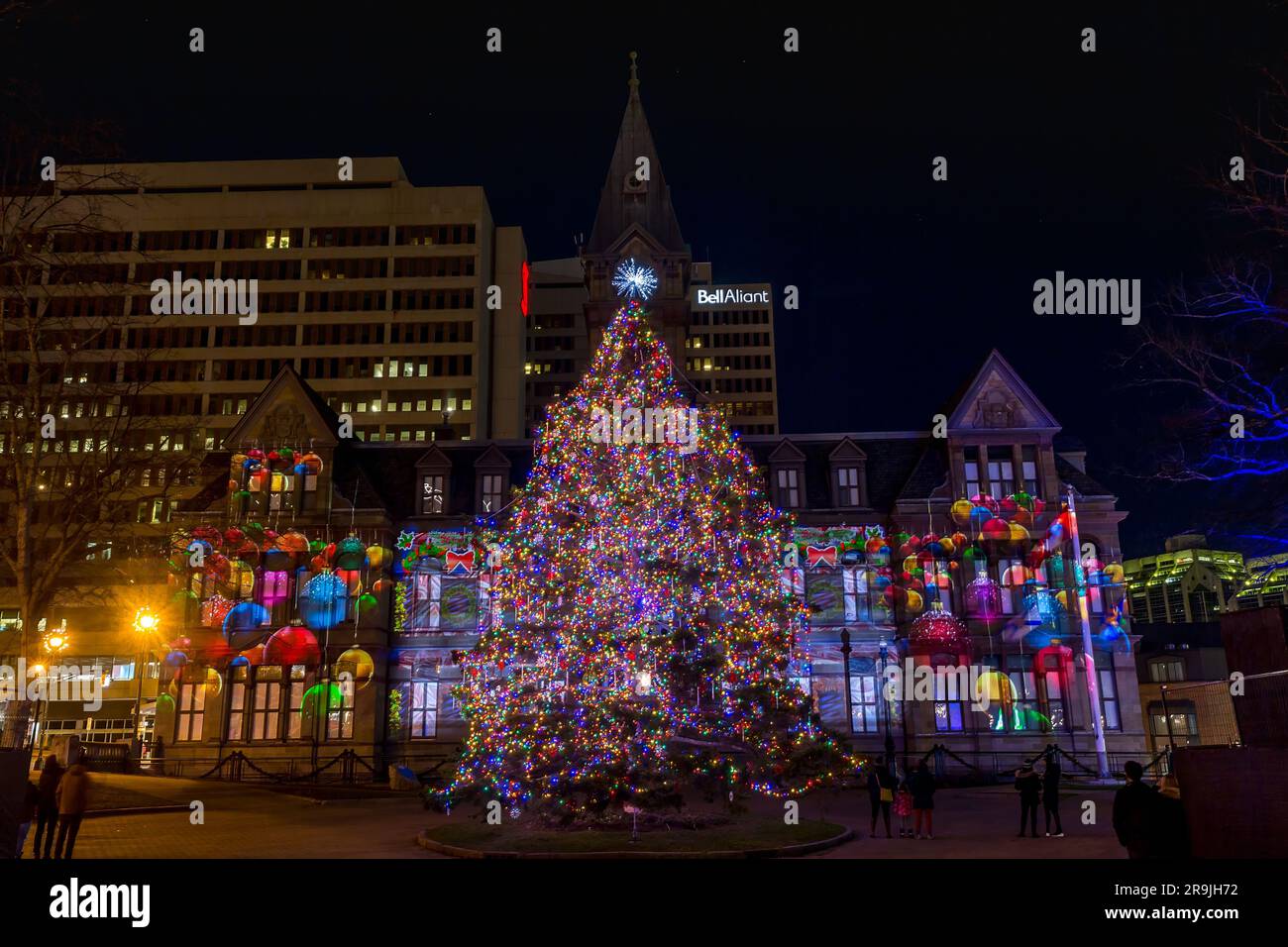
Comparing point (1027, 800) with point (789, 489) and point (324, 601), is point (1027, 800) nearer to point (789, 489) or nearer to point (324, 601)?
point (789, 489)

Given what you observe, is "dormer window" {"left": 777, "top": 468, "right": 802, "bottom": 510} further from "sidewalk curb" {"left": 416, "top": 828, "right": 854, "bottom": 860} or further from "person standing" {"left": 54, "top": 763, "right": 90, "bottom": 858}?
"person standing" {"left": 54, "top": 763, "right": 90, "bottom": 858}

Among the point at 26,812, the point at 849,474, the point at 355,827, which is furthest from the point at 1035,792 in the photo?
the point at 849,474

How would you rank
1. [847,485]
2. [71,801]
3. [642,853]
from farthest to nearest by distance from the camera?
[847,485] < [642,853] < [71,801]

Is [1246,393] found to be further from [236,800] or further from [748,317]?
[748,317]

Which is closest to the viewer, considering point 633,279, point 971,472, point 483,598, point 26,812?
point 26,812

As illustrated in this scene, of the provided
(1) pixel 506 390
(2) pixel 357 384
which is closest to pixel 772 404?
(1) pixel 506 390

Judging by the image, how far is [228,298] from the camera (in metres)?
84.7

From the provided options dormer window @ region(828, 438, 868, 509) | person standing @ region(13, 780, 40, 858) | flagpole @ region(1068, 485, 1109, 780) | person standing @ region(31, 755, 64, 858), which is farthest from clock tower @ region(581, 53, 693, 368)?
person standing @ region(13, 780, 40, 858)

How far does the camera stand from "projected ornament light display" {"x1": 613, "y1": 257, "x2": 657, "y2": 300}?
175ft

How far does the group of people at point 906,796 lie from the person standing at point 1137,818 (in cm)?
805

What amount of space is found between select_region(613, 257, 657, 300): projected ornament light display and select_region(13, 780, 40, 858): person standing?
4121 centimetres

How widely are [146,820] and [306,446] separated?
20781 millimetres

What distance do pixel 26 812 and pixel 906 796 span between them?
16.0 m

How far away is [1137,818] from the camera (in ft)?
36.0
